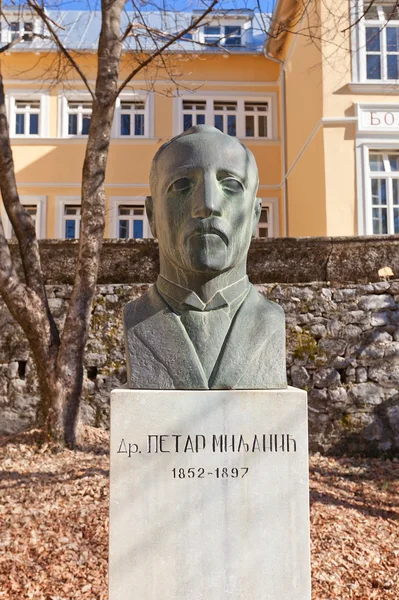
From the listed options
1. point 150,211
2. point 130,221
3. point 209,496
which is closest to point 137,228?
point 130,221

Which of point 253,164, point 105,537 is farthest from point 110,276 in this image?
point 253,164

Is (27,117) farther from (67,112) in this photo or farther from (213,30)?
(213,30)

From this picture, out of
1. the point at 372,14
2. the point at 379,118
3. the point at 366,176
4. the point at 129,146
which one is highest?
the point at 372,14

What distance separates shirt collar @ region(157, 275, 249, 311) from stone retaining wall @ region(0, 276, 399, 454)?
11.2 ft

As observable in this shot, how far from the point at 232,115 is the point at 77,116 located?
4.07 m

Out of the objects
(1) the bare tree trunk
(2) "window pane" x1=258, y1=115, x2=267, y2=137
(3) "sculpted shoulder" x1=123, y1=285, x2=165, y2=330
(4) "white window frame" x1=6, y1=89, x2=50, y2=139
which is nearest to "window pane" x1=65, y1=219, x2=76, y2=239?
(4) "white window frame" x1=6, y1=89, x2=50, y2=139

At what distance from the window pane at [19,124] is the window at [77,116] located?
1.21 m

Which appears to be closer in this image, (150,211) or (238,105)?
(150,211)

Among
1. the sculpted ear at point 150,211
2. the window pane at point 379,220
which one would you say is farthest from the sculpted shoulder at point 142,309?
the window pane at point 379,220

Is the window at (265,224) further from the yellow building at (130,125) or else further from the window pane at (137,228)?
the window pane at (137,228)

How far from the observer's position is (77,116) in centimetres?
1506

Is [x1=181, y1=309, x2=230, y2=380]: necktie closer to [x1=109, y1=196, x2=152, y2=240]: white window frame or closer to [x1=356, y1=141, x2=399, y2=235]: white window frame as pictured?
[x1=356, y1=141, x2=399, y2=235]: white window frame

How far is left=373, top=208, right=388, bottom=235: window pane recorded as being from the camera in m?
10.8

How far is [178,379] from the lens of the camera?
8.49 ft
